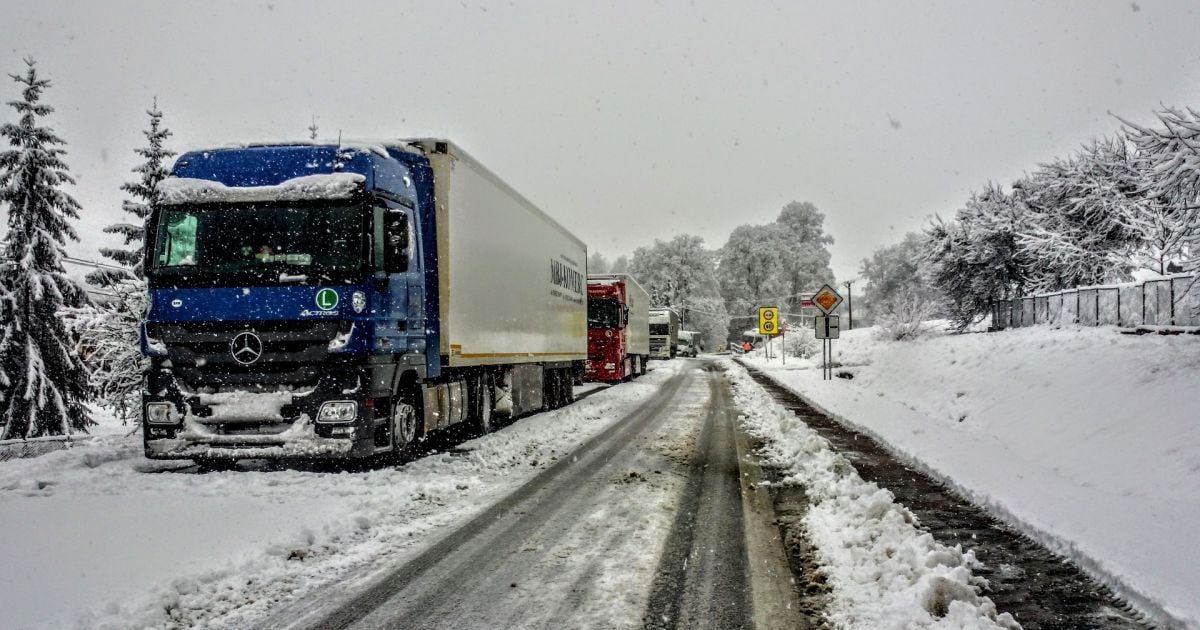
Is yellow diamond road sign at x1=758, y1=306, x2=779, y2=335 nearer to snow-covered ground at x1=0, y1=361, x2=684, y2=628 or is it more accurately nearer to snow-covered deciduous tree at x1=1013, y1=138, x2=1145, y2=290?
snow-covered deciduous tree at x1=1013, y1=138, x2=1145, y2=290

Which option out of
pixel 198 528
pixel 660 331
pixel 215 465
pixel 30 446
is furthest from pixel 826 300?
pixel 660 331

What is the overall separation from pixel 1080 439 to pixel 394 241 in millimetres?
9858

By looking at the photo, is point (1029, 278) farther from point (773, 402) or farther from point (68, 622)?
point (68, 622)

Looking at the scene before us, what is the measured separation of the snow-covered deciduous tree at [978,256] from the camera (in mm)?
31125

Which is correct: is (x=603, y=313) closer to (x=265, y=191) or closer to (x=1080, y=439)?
(x=1080, y=439)

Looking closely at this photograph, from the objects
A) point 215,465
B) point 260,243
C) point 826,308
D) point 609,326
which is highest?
point 260,243

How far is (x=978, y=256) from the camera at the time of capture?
31562 millimetres

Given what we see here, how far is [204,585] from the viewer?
4672 mm

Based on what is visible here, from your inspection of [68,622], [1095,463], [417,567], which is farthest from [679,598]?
[1095,463]

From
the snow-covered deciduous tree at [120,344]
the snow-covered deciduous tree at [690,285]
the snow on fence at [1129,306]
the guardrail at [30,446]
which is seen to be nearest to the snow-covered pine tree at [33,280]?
the snow-covered deciduous tree at [120,344]

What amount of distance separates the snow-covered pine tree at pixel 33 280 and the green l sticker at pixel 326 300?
20469mm

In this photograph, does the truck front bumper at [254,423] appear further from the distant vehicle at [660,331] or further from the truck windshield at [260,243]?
the distant vehicle at [660,331]

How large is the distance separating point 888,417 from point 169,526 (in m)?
12.8

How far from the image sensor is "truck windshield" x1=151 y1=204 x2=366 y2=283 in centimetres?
830
